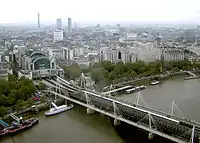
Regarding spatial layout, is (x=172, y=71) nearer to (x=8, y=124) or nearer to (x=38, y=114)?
(x=38, y=114)

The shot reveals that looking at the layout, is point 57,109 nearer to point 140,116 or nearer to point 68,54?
point 140,116

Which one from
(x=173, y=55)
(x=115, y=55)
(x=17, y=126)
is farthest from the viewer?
(x=115, y=55)

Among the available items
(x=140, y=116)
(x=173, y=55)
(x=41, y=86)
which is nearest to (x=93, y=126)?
(x=140, y=116)

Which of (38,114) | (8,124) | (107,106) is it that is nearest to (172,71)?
(107,106)

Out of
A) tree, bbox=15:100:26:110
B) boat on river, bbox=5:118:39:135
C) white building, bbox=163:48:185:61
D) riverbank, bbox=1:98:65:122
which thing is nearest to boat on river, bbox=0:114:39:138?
boat on river, bbox=5:118:39:135

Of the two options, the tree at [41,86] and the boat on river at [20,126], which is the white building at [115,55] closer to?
the tree at [41,86]

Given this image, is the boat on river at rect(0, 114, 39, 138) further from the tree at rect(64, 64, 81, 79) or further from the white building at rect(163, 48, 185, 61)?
the white building at rect(163, 48, 185, 61)
